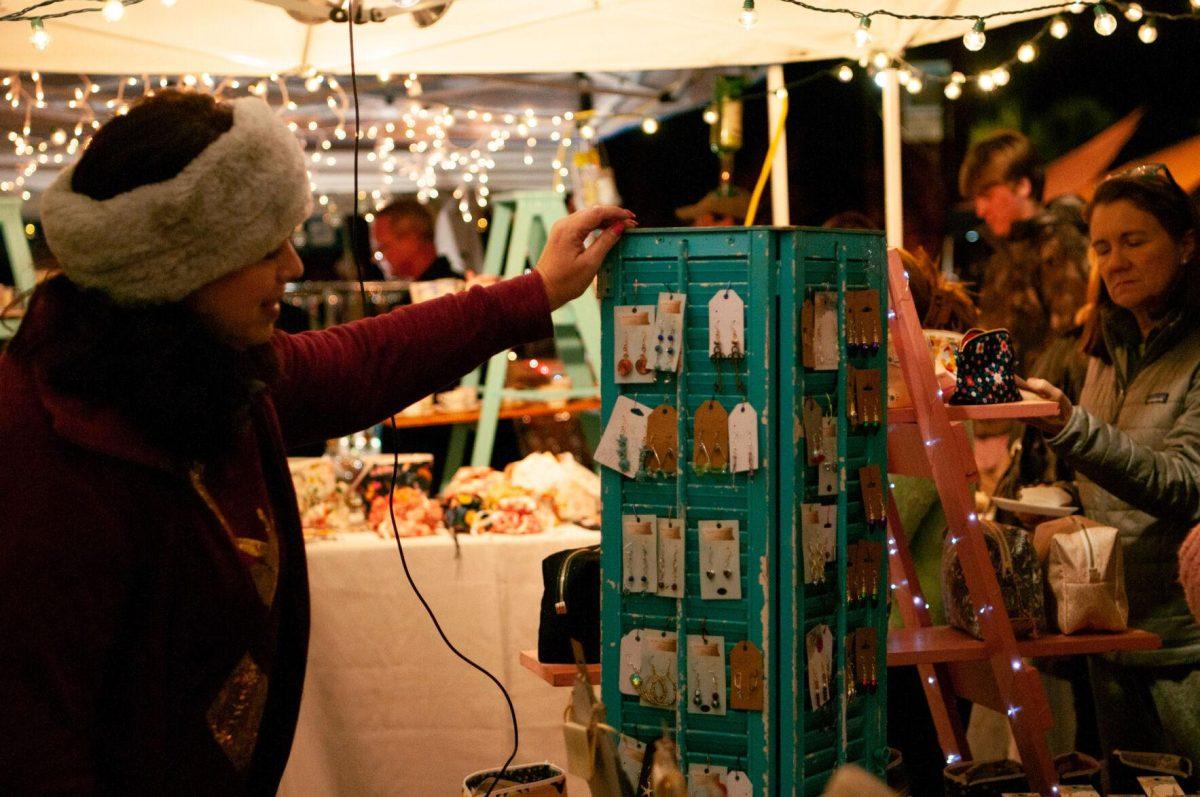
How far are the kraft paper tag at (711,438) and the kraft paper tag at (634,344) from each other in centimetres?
10

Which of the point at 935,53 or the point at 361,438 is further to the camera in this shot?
the point at 935,53

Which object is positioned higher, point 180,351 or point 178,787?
point 180,351

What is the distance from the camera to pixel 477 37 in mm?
3734

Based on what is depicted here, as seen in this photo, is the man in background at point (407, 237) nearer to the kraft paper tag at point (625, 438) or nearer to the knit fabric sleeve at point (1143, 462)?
the knit fabric sleeve at point (1143, 462)

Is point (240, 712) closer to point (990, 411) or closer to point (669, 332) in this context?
point (669, 332)

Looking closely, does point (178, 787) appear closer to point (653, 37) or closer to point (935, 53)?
point (653, 37)

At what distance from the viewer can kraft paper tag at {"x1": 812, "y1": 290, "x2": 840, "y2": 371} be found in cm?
181

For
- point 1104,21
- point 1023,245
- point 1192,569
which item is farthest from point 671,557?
point 1023,245

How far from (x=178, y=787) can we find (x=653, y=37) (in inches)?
117

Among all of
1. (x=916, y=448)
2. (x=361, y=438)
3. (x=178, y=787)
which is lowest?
(x=361, y=438)

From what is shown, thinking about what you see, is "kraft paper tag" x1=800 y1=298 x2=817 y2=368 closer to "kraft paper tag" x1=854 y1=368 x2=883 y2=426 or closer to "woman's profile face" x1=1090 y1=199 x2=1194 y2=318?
"kraft paper tag" x1=854 y1=368 x2=883 y2=426

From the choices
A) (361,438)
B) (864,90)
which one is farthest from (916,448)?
(864,90)

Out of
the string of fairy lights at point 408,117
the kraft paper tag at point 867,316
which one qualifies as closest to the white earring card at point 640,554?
the kraft paper tag at point 867,316

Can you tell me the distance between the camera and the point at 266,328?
1.53 m
